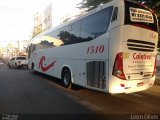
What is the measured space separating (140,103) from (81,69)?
9.88 ft

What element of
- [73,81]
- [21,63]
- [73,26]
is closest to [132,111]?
[73,81]

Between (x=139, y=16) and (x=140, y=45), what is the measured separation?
1.08 m

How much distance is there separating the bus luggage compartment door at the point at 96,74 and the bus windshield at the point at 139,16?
187 centimetres

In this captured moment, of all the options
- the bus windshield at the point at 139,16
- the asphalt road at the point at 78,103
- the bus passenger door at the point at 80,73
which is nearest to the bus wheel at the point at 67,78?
the asphalt road at the point at 78,103

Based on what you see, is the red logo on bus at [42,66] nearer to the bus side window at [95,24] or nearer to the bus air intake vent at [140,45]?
the bus side window at [95,24]

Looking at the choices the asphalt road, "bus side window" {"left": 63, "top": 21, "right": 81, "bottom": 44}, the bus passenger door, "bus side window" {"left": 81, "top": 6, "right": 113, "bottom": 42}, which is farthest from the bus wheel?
"bus side window" {"left": 81, "top": 6, "right": 113, "bottom": 42}

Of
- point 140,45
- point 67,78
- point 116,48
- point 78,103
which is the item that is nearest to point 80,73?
point 67,78

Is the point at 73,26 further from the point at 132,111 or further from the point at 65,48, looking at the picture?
the point at 132,111

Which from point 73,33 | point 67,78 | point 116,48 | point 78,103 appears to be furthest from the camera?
point 67,78

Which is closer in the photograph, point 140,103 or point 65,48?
point 140,103

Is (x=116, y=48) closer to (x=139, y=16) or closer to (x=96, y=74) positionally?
(x=96, y=74)

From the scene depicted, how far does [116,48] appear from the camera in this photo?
29.9ft

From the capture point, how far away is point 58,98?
10648 millimetres

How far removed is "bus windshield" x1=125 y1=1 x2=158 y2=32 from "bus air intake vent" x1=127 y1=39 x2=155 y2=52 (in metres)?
0.61
